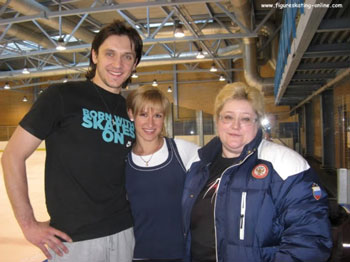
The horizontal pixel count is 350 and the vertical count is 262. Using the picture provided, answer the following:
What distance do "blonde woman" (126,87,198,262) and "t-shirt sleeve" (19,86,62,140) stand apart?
20.9 inches

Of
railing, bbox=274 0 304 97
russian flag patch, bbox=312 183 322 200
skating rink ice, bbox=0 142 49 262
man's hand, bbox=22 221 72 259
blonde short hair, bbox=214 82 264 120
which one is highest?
railing, bbox=274 0 304 97

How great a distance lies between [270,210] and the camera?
133cm

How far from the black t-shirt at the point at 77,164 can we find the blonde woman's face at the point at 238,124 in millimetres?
621

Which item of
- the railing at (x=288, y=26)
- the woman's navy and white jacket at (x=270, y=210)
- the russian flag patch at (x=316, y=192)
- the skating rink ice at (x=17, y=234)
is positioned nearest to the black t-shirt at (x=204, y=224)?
the woman's navy and white jacket at (x=270, y=210)

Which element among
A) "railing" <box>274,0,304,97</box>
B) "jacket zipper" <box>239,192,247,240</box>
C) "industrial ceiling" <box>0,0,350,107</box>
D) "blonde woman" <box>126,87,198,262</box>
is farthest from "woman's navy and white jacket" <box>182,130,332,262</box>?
"railing" <box>274,0,304,97</box>

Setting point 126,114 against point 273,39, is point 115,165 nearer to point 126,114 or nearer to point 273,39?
point 126,114

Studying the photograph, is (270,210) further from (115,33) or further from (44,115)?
(115,33)

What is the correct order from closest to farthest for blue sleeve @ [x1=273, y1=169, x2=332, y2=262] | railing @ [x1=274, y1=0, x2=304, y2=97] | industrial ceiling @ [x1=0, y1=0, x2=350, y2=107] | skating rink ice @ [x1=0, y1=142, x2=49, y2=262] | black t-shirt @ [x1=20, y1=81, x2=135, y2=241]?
1. blue sleeve @ [x1=273, y1=169, x2=332, y2=262]
2. black t-shirt @ [x1=20, y1=81, x2=135, y2=241]
3. skating rink ice @ [x1=0, y1=142, x2=49, y2=262]
4. railing @ [x1=274, y1=0, x2=304, y2=97]
5. industrial ceiling @ [x1=0, y1=0, x2=350, y2=107]

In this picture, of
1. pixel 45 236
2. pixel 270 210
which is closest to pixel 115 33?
pixel 45 236

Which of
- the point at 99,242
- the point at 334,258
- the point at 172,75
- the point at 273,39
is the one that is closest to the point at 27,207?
the point at 99,242

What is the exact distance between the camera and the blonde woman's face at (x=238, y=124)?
62.2 inches

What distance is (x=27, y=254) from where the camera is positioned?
3.58 m

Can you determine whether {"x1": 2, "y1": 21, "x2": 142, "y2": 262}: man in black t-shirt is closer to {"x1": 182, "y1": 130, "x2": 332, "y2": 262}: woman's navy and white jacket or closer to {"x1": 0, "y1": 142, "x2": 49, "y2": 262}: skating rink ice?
{"x1": 182, "y1": 130, "x2": 332, "y2": 262}: woman's navy and white jacket

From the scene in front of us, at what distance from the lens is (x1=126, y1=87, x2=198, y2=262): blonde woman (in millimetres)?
1894
